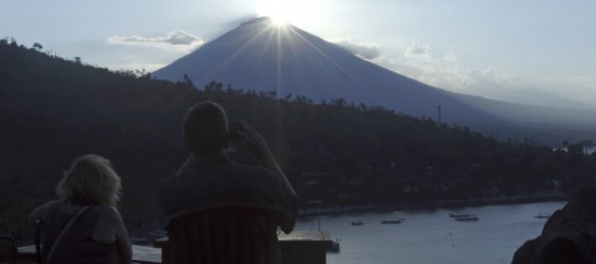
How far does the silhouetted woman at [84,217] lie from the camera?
11.8 feet

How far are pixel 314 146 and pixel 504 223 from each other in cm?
1199

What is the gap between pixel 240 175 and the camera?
311 centimetres

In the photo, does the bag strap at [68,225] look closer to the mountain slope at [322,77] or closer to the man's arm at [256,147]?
the man's arm at [256,147]

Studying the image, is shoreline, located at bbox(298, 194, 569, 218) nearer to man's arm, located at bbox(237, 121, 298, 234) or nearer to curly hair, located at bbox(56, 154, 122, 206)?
curly hair, located at bbox(56, 154, 122, 206)

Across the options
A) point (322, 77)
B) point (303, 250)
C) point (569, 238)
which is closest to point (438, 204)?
point (569, 238)

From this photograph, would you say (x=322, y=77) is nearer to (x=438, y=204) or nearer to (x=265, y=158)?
(x=438, y=204)

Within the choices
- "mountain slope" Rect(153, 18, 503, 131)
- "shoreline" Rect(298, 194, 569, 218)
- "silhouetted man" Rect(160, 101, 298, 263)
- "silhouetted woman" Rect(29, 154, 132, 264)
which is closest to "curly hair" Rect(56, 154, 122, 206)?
"silhouetted woman" Rect(29, 154, 132, 264)

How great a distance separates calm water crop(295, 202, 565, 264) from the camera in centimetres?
1614

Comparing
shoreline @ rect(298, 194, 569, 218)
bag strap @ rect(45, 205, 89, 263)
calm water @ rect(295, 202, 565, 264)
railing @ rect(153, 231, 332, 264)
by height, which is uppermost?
bag strap @ rect(45, 205, 89, 263)

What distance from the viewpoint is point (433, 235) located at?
21047 mm

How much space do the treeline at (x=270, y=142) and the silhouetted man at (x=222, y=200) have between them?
15754 mm

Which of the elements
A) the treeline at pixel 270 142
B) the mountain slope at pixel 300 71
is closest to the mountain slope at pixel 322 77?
the mountain slope at pixel 300 71

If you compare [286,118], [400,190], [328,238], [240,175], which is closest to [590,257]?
[328,238]

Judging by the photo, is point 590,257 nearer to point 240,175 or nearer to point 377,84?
point 240,175
